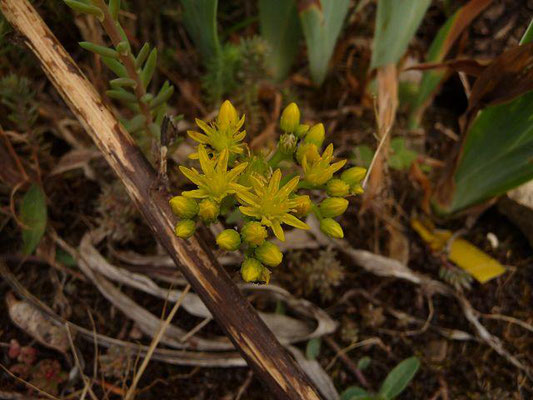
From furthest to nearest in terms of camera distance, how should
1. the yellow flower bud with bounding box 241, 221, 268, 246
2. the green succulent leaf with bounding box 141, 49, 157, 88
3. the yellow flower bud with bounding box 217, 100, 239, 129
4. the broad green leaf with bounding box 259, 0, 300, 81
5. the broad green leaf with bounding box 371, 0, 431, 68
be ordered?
the broad green leaf with bounding box 259, 0, 300, 81, the broad green leaf with bounding box 371, 0, 431, 68, the green succulent leaf with bounding box 141, 49, 157, 88, the yellow flower bud with bounding box 217, 100, 239, 129, the yellow flower bud with bounding box 241, 221, 268, 246

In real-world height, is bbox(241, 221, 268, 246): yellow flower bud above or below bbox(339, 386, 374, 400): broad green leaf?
above

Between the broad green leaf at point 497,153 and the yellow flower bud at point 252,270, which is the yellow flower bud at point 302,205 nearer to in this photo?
the yellow flower bud at point 252,270

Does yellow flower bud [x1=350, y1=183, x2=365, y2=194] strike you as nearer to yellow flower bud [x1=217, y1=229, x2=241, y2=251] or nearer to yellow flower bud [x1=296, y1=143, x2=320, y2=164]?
yellow flower bud [x1=296, y1=143, x2=320, y2=164]

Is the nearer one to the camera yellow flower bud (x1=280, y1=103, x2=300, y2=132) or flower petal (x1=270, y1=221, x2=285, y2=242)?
flower petal (x1=270, y1=221, x2=285, y2=242)

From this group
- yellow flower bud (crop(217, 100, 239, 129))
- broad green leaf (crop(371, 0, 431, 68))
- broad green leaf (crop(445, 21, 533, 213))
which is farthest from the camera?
broad green leaf (crop(371, 0, 431, 68))

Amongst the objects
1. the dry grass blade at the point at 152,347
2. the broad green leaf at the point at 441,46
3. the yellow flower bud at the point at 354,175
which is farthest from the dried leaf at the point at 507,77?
A: the dry grass blade at the point at 152,347

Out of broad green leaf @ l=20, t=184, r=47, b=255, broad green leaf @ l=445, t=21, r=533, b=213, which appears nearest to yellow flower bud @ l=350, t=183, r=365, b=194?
broad green leaf @ l=445, t=21, r=533, b=213

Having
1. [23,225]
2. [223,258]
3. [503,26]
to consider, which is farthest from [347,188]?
[503,26]
